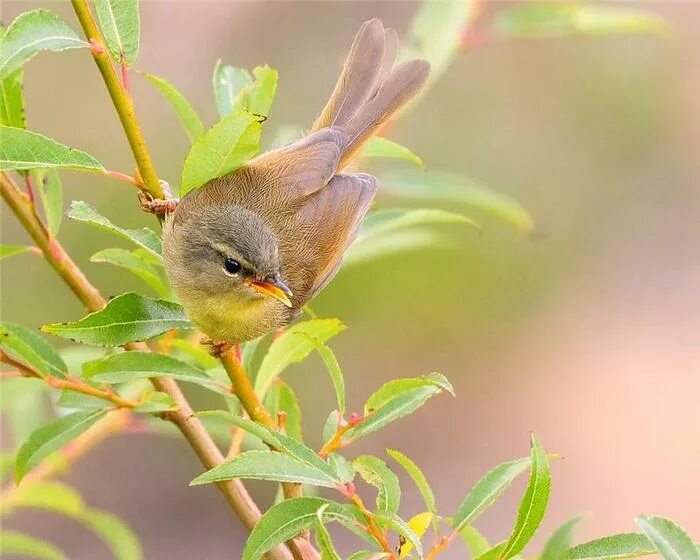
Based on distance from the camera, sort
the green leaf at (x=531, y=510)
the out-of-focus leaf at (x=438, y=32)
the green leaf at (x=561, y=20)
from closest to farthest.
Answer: the green leaf at (x=531, y=510) → the out-of-focus leaf at (x=438, y=32) → the green leaf at (x=561, y=20)

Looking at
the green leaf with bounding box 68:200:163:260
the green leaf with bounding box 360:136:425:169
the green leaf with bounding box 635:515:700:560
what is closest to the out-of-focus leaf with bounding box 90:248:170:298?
the green leaf with bounding box 68:200:163:260

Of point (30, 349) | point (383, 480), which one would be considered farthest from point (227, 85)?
point (383, 480)

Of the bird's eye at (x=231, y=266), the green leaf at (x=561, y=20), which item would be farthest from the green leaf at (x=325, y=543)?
the green leaf at (x=561, y=20)

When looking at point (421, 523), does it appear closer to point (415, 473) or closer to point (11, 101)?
point (415, 473)

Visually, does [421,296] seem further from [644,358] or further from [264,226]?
[264,226]

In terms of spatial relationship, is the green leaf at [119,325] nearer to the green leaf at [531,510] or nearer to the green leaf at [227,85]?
the green leaf at [227,85]

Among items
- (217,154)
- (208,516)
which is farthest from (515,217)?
(208,516)

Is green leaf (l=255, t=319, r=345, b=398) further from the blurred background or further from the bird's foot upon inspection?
the blurred background
